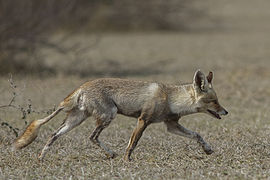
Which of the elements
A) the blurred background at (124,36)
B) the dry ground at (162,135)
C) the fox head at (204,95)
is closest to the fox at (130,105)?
the fox head at (204,95)

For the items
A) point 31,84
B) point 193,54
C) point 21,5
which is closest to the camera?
point 31,84

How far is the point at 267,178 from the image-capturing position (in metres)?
5.61

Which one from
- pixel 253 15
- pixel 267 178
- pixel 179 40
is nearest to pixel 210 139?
pixel 267 178

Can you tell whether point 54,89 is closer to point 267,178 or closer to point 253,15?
point 267,178

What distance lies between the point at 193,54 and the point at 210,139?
12.3 metres

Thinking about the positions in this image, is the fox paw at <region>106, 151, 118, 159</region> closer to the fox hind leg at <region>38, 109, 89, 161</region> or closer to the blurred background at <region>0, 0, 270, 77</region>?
the fox hind leg at <region>38, 109, 89, 161</region>

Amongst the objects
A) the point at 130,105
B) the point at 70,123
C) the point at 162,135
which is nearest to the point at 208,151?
the point at 130,105

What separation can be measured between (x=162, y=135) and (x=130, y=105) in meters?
1.80

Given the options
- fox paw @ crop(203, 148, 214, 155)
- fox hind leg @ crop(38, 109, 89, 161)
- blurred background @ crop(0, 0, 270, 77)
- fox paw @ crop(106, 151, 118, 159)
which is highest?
fox hind leg @ crop(38, 109, 89, 161)

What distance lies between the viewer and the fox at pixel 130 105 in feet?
21.9

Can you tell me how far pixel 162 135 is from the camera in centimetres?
845

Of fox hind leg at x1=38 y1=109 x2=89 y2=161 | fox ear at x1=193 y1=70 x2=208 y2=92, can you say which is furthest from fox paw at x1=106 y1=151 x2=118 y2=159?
fox ear at x1=193 y1=70 x2=208 y2=92

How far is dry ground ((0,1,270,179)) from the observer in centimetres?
609

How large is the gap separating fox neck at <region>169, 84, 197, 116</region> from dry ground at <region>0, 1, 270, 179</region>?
1.85 ft
